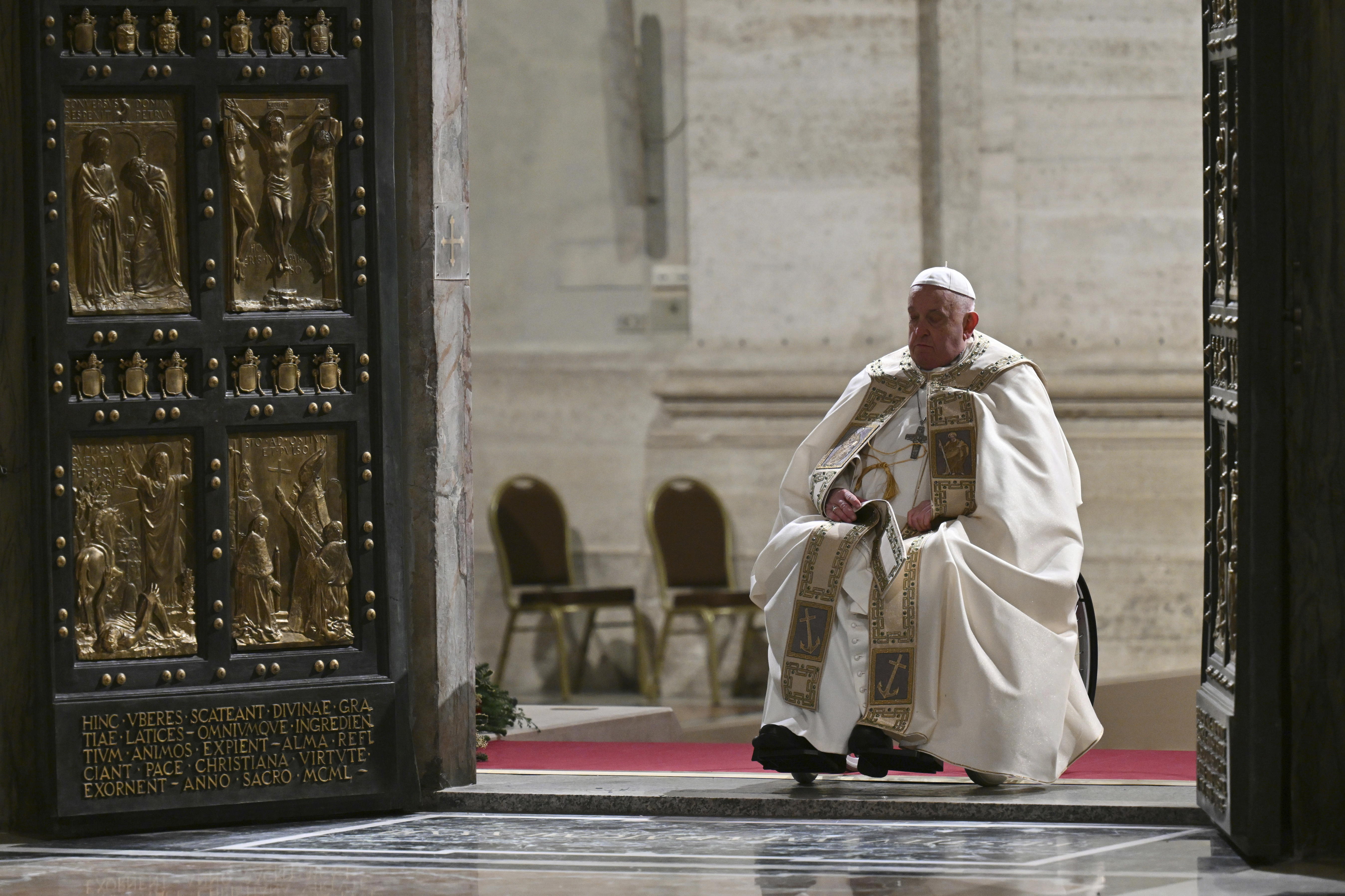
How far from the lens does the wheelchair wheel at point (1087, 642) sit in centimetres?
592

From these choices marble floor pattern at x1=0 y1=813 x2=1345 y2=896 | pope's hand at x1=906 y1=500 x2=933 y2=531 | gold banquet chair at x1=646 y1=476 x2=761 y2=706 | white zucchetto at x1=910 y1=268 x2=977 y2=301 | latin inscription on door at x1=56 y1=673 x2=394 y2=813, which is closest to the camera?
marble floor pattern at x1=0 y1=813 x2=1345 y2=896

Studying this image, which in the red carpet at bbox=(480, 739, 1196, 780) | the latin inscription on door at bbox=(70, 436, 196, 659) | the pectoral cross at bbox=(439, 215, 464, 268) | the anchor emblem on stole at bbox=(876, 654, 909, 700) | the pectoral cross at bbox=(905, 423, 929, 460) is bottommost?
the red carpet at bbox=(480, 739, 1196, 780)

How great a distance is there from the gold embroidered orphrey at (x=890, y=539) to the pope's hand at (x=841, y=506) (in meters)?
0.03

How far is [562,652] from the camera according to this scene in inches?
448

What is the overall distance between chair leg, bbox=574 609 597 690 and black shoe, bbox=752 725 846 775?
5753 millimetres

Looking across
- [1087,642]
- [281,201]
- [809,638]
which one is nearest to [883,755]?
[809,638]

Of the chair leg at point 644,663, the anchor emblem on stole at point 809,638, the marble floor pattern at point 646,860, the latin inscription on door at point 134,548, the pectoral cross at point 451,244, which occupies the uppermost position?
the pectoral cross at point 451,244

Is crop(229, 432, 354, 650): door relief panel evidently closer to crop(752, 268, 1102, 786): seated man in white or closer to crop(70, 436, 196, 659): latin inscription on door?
crop(70, 436, 196, 659): latin inscription on door

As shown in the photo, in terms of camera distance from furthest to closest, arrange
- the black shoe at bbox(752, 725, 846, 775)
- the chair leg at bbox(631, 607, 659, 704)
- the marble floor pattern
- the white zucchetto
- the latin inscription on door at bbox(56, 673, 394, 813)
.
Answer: the chair leg at bbox(631, 607, 659, 704), the white zucchetto, the black shoe at bbox(752, 725, 846, 775), the latin inscription on door at bbox(56, 673, 394, 813), the marble floor pattern

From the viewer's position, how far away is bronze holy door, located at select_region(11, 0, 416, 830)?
18.4ft

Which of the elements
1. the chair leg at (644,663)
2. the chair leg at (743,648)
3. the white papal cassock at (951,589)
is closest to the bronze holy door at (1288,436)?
the white papal cassock at (951,589)

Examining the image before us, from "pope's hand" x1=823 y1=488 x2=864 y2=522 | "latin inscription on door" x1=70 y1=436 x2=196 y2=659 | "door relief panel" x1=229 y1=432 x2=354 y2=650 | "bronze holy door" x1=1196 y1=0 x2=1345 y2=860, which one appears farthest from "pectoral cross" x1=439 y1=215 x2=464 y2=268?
"bronze holy door" x1=1196 y1=0 x2=1345 y2=860

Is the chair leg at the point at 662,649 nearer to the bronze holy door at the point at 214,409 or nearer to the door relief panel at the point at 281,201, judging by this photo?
the bronze holy door at the point at 214,409

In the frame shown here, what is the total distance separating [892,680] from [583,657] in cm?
607
